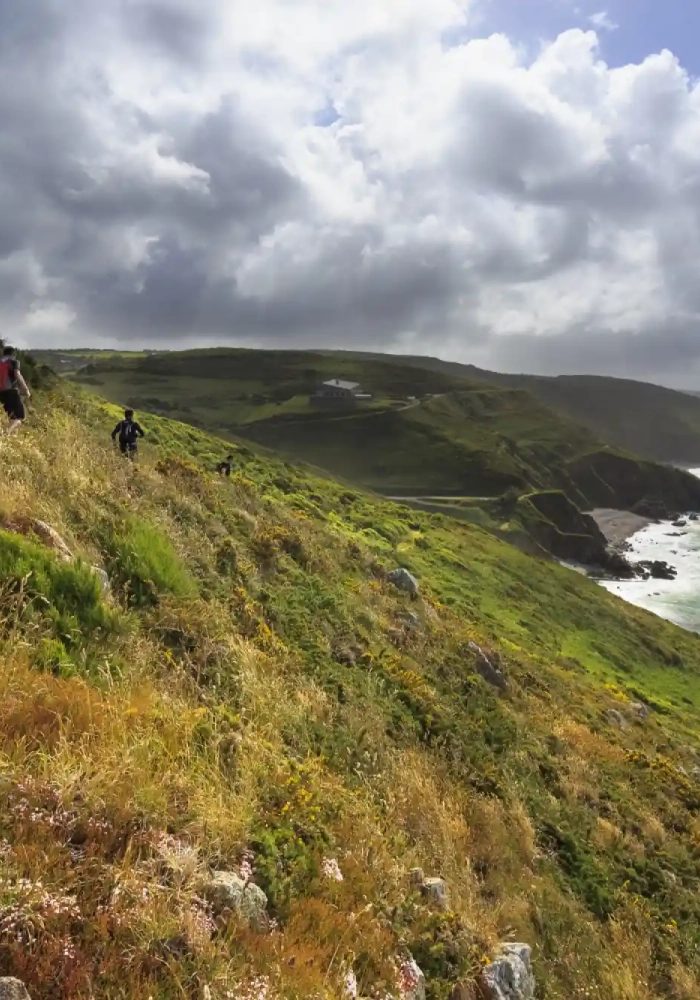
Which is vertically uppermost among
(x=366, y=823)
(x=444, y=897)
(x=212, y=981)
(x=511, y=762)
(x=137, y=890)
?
(x=137, y=890)

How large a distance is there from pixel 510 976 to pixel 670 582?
76.9 metres

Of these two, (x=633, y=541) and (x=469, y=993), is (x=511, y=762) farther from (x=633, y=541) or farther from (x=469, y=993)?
(x=633, y=541)

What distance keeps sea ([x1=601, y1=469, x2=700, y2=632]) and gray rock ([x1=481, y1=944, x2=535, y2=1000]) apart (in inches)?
2144

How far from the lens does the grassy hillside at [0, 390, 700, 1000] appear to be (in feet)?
13.0

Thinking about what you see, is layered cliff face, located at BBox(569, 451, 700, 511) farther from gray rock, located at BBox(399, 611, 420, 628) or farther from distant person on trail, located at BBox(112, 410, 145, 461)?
distant person on trail, located at BBox(112, 410, 145, 461)

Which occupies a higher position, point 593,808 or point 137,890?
point 137,890

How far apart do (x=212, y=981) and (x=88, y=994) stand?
0.72 meters

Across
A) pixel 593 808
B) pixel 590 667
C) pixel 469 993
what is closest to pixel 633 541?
pixel 590 667

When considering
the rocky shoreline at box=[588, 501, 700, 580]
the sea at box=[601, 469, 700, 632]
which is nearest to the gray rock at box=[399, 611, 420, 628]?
the sea at box=[601, 469, 700, 632]

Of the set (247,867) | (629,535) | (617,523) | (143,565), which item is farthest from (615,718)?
(617,523)

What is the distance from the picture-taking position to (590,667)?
27.0m

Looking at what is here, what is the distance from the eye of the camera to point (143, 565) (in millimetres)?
8695

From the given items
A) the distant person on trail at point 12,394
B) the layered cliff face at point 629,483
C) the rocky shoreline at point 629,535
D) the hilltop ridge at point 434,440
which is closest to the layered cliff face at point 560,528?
the rocky shoreline at point 629,535

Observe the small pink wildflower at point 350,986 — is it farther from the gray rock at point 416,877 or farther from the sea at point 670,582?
the sea at point 670,582
